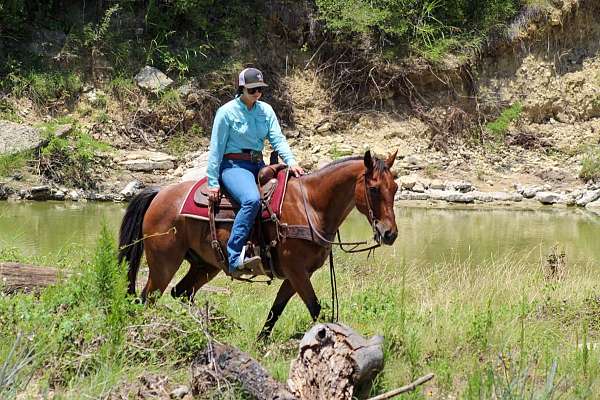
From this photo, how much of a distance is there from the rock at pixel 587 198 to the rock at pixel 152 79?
11.6 m

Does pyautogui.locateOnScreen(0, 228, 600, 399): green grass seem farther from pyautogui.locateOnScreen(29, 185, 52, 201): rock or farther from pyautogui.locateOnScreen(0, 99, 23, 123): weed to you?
pyautogui.locateOnScreen(0, 99, 23, 123): weed

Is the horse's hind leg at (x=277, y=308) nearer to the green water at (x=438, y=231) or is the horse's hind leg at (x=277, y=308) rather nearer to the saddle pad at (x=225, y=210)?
the saddle pad at (x=225, y=210)

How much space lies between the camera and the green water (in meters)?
11.6

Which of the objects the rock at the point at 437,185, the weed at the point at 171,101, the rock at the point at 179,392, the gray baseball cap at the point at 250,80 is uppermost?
the weed at the point at 171,101

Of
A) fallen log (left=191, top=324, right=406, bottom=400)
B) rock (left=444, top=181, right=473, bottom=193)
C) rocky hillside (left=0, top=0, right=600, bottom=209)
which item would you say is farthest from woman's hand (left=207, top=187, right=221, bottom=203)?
rock (left=444, top=181, right=473, bottom=193)

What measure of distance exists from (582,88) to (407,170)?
799 centimetres

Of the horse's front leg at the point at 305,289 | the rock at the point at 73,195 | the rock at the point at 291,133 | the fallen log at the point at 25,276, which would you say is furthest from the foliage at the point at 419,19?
the horse's front leg at the point at 305,289

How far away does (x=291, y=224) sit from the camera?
245 inches

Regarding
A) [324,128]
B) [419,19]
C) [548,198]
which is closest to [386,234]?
Result: [548,198]

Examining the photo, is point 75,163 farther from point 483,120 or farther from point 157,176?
point 483,120

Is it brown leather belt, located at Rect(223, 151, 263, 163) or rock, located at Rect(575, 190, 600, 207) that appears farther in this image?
rock, located at Rect(575, 190, 600, 207)

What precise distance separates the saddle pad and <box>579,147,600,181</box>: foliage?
51.4 ft

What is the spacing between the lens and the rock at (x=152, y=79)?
20469 millimetres

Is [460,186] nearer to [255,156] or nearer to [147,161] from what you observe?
[147,161]
